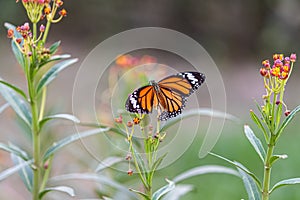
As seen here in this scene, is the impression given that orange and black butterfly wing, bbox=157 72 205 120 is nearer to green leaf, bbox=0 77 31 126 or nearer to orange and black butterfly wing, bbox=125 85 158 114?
orange and black butterfly wing, bbox=125 85 158 114

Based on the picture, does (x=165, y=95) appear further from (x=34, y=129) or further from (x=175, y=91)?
(x=34, y=129)

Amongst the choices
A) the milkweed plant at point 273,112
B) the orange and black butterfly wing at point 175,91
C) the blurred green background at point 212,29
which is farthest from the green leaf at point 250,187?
the blurred green background at point 212,29

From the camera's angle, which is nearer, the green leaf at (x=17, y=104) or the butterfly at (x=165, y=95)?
the butterfly at (x=165, y=95)

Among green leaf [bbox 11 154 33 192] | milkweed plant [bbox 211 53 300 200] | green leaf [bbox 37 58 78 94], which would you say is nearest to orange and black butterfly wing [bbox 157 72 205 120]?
milkweed plant [bbox 211 53 300 200]

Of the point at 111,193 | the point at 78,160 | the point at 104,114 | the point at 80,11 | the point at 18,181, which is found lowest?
the point at 111,193

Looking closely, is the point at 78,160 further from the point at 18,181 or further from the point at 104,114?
the point at 18,181

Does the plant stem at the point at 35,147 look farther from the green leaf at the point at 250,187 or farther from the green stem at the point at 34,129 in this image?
the green leaf at the point at 250,187

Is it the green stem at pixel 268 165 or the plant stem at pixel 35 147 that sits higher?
the plant stem at pixel 35 147

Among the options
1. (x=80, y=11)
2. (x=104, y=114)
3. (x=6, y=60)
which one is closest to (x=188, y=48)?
(x=80, y=11)
